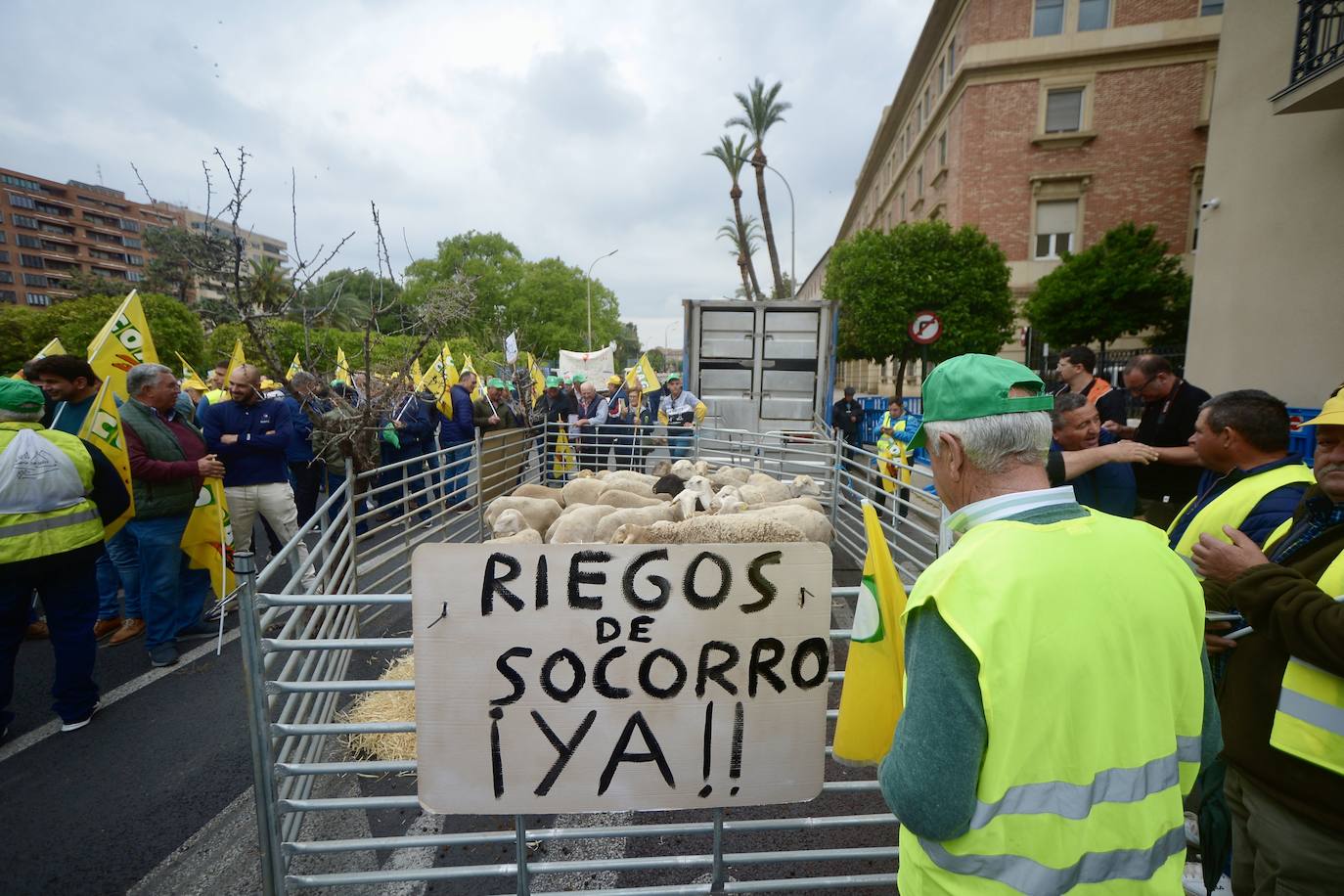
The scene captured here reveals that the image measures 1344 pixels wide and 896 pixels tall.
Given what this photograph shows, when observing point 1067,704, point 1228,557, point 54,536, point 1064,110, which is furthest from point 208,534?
point 1064,110

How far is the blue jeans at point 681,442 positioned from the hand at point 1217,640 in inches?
303

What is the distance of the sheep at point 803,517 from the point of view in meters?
5.29

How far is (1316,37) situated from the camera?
8258 mm

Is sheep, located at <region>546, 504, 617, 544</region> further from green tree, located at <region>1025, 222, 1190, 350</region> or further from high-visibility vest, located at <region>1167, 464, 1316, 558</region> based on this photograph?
green tree, located at <region>1025, 222, 1190, 350</region>

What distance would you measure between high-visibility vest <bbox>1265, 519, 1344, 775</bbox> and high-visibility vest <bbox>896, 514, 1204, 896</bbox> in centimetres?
94

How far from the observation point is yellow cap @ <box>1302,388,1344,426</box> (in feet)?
6.08

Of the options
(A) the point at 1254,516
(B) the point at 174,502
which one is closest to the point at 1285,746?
(A) the point at 1254,516

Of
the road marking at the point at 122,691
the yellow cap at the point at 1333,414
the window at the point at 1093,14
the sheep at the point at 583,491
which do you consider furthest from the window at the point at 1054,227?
the road marking at the point at 122,691

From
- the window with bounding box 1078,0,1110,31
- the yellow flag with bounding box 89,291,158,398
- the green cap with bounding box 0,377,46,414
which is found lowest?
the green cap with bounding box 0,377,46,414

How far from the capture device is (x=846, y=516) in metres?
7.09

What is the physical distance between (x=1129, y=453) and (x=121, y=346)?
7.08m

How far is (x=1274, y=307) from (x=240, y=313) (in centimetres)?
1317

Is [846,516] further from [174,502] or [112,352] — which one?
[112,352]

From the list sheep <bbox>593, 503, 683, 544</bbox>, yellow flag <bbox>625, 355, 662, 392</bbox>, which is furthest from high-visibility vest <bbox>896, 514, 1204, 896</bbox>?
yellow flag <bbox>625, 355, 662, 392</bbox>
